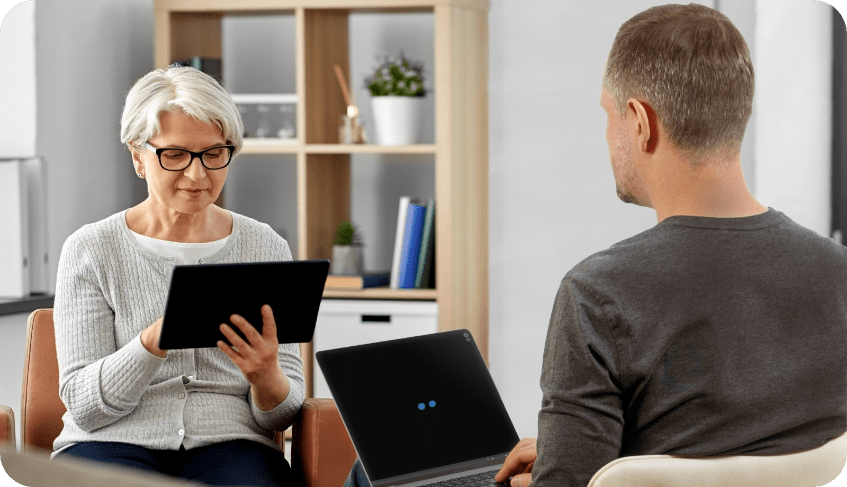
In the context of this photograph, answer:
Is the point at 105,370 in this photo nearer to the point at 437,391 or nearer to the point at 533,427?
the point at 437,391

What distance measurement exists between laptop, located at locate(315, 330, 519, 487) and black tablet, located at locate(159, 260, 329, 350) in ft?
0.40

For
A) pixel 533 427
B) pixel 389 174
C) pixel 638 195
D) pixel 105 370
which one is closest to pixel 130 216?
pixel 105 370

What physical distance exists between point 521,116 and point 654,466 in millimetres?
2636

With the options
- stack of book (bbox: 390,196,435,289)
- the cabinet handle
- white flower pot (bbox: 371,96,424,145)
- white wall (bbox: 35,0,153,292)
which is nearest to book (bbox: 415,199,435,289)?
stack of book (bbox: 390,196,435,289)

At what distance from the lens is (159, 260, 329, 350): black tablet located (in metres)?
1.31

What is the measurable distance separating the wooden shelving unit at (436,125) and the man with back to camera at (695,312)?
2.15 meters

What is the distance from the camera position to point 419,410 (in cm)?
132

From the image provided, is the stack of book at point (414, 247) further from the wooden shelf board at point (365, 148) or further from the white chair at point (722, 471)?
the white chair at point (722, 471)

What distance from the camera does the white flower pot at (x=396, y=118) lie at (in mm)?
3158

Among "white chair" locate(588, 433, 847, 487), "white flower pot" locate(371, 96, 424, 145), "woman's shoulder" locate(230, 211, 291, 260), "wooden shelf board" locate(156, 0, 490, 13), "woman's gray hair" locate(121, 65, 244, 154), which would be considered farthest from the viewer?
"white flower pot" locate(371, 96, 424, 145)

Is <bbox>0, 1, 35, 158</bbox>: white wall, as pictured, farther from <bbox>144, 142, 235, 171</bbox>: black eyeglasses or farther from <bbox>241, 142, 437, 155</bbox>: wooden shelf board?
<bbox>144, 142, 235, 171</bbox>: black eyeglasses

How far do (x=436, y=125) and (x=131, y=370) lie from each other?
72.6 inches

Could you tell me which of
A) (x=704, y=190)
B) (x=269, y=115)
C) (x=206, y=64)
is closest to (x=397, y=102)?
(x=269, y=115)

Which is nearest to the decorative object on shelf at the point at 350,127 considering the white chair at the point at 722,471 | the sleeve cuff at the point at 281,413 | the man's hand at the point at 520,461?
the sleeve cuff at the point at 281,413
